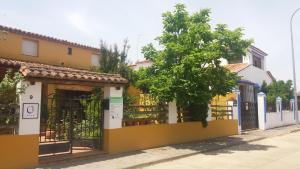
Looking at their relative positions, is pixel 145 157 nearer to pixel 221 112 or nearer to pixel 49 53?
pixel 221 112

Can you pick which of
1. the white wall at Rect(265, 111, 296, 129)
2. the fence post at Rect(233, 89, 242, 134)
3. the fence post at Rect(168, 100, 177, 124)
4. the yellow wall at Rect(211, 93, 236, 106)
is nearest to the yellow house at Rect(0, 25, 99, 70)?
the yellow wall at Rect(211, 93, 236, 106)

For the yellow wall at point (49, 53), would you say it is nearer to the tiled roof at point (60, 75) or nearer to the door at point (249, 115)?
the tiled roof at point (60, 75)

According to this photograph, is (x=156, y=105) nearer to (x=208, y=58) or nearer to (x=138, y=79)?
(x=138, y=79)

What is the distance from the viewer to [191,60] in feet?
42.3

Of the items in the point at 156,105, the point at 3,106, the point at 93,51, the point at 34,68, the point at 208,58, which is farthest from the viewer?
the point at 93,51

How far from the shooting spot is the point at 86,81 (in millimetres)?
10797

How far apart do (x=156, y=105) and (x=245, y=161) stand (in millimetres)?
4524

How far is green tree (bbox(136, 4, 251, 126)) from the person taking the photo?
13188 millimetres

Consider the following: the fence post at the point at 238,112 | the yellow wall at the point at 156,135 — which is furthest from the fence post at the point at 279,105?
the yellow wall at the point at 156,135

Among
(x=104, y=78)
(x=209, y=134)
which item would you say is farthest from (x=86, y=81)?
(x=209, y=134)

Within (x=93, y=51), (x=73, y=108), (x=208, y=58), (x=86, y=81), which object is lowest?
(x=73, y=108)

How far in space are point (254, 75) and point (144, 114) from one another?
18393 millimetres

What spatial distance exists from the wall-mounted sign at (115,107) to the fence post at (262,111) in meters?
14.2

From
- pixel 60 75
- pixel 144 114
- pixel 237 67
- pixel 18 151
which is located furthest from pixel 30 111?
pixel 237 67
